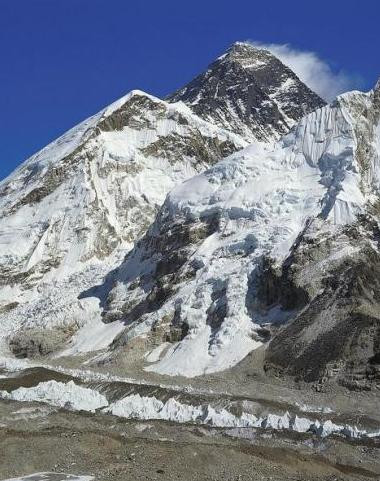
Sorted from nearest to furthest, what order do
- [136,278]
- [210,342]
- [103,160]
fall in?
[210,342], [136,278], [103,160]

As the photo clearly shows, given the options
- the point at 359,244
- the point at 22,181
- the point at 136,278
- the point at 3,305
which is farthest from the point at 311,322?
the point at 22,181

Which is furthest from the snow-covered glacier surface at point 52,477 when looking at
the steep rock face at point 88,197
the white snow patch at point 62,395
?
the steep rock face at point 88,197

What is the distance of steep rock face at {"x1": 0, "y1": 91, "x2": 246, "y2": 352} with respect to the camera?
372 ft

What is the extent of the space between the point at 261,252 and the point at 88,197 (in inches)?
2100

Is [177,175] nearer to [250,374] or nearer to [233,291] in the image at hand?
[233,291]

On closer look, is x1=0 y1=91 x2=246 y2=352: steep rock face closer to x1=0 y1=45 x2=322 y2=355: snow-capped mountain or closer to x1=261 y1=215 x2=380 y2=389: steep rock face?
x1=0 y1=45 x2=322 y2=355: snow-capped mountain

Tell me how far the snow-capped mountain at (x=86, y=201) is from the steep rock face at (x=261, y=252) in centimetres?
1082

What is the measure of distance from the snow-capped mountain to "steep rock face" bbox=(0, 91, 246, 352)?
19 centimetres

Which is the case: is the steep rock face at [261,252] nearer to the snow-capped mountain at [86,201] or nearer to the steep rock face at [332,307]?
the steep rock face at [332,307]

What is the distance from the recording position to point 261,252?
279ft

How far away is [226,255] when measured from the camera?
3492 inches

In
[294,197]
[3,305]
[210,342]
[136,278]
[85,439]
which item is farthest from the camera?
[3,305]

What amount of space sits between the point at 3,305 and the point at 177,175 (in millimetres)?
44944

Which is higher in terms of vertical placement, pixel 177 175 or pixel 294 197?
pixel 177 175
